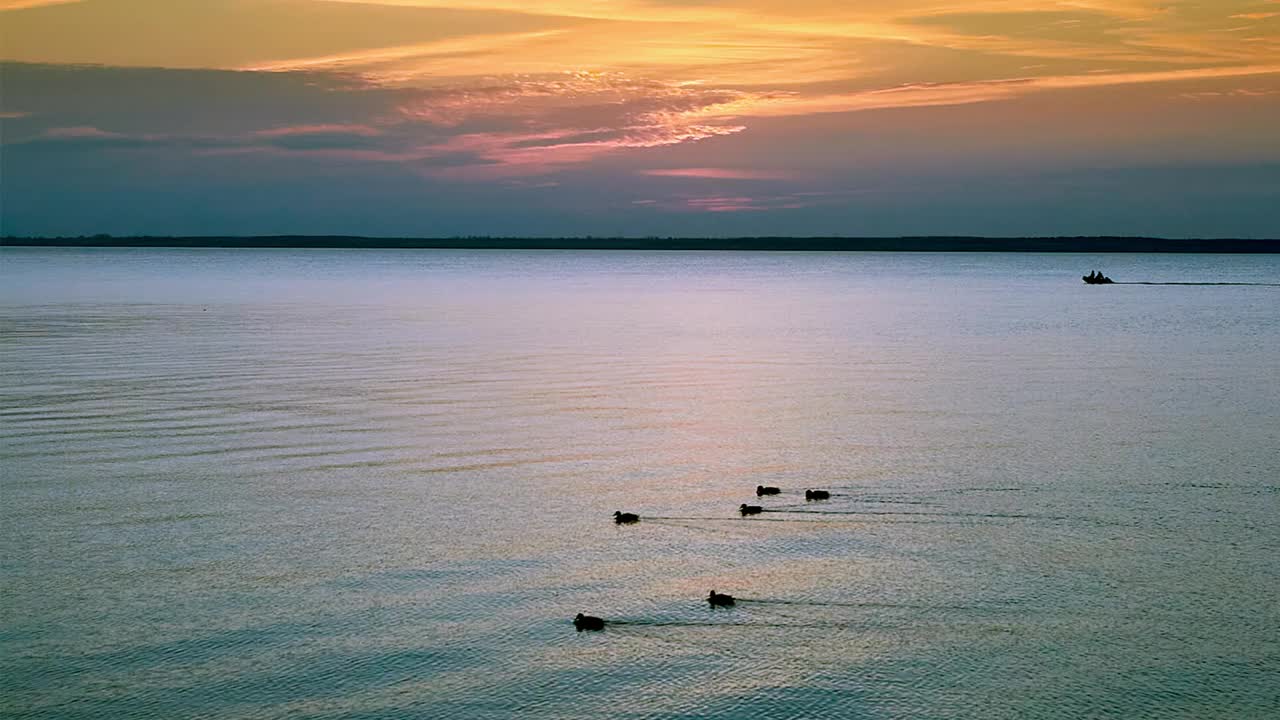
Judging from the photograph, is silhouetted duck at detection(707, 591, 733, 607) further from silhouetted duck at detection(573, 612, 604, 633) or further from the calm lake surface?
silhouetted duck at detection(573, 612, 604, 633)

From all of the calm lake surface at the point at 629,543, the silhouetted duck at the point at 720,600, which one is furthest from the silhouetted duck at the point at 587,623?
the silhouetted duck at the point at 720,600

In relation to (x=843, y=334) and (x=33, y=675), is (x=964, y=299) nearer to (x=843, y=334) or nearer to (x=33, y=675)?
(x=843, y=334)

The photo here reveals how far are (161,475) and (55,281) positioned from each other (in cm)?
8521

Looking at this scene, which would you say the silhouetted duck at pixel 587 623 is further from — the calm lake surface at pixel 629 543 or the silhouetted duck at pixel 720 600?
the silhouetted duck at pixel 720 600

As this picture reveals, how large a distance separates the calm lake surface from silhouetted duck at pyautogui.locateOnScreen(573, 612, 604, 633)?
192mm

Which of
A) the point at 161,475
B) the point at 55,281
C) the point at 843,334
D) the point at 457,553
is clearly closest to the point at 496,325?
the point at 843,334

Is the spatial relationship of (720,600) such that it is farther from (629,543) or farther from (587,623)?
(629,543)

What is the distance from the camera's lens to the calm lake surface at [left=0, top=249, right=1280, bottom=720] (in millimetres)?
10594

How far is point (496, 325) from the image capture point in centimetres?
5256

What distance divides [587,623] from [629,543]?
3108mm

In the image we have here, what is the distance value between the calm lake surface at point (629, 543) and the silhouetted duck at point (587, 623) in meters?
0.19

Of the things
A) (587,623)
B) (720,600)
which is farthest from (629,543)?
(587,623)

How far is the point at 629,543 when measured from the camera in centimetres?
1491

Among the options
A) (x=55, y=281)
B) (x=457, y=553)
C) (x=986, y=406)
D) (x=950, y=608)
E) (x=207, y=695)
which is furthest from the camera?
(x=55, y=281)
